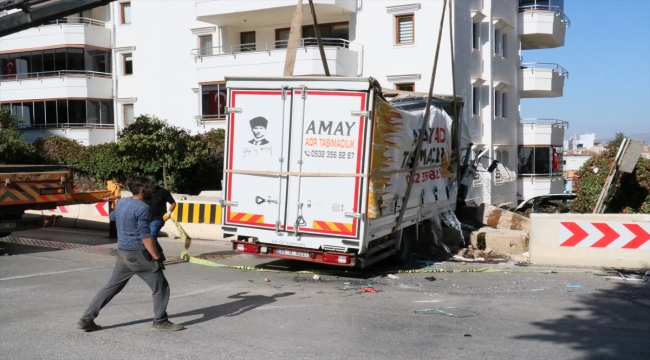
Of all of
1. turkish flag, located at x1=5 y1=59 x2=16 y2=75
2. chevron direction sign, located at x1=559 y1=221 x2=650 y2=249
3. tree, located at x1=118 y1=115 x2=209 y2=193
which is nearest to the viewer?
chevron direction sign, located at x1=559 y1=221 x2=650 y2=249

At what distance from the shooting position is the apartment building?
26.6 m

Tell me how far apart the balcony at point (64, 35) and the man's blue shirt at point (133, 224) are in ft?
88.0

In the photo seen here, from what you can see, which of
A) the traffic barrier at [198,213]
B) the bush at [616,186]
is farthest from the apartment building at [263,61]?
the traffic barrier at [198,213]

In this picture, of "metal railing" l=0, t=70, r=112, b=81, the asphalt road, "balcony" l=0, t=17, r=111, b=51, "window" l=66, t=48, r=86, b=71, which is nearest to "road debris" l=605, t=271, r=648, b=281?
the asphalt road

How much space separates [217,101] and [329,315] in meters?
21.5

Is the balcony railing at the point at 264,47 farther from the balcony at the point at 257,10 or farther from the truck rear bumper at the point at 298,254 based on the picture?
the truck rear bumper at the point at 298,254

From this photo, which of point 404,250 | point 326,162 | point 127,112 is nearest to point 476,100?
point 127,112

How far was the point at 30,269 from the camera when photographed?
12.2 metres

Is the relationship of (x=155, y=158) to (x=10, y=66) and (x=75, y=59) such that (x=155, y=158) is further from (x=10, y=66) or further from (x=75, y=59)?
(x=10, y=66)

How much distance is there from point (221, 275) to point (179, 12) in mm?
21959

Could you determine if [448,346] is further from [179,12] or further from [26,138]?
[26,138]

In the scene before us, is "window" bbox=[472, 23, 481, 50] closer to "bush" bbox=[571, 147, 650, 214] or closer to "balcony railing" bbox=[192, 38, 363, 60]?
"balcony railing" bbox=[192, 38, 363, 60]

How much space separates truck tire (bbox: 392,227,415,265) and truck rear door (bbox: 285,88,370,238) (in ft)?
7.01

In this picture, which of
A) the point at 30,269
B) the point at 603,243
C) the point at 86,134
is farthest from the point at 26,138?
the point at 603,243
